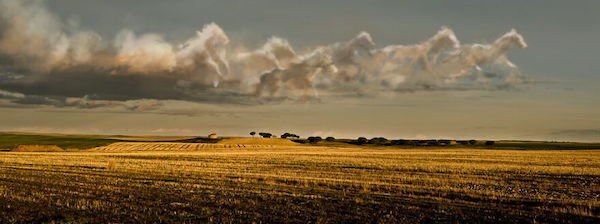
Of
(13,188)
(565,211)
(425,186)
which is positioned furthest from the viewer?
(425,186)

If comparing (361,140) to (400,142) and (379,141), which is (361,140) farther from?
(400,142)

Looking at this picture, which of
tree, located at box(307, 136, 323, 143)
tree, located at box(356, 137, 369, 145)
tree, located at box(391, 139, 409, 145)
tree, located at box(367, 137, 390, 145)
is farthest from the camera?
tree, located at box(307, 136, 323, 143)

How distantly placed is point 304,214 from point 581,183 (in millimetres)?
20813

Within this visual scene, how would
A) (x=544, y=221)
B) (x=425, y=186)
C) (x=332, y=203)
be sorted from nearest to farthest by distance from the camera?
(x=544, y=221) < (x=332, y=203) < (x=425, y=186)

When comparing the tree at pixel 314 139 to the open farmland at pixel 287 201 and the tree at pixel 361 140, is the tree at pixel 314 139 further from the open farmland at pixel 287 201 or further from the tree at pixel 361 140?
the open farmland at pixel 287 201

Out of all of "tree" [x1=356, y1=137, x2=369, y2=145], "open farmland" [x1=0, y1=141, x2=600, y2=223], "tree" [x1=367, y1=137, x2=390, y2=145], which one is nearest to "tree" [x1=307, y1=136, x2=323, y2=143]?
"tree" [x1=356, y1=137, x2=369, y2=145]

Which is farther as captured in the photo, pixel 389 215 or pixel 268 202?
pixel 268 202

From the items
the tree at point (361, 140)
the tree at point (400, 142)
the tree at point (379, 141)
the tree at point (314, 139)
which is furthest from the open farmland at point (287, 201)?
the tree at point (314, 139)

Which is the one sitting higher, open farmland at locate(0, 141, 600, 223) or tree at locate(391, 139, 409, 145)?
tree at locate(391, 139, 409, 145)

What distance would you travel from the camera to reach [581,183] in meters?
29.8

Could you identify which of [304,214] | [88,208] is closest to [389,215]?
[304,214]

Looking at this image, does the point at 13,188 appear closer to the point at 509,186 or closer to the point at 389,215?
the point at 389,215

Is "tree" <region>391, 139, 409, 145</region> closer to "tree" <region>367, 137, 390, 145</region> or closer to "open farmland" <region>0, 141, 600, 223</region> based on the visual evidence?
"tree" <region>367, 137, 390, 145</region>

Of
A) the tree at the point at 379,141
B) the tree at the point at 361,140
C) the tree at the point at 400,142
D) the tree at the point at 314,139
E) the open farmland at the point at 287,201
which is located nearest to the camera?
the open farmland at the point at 287,201
